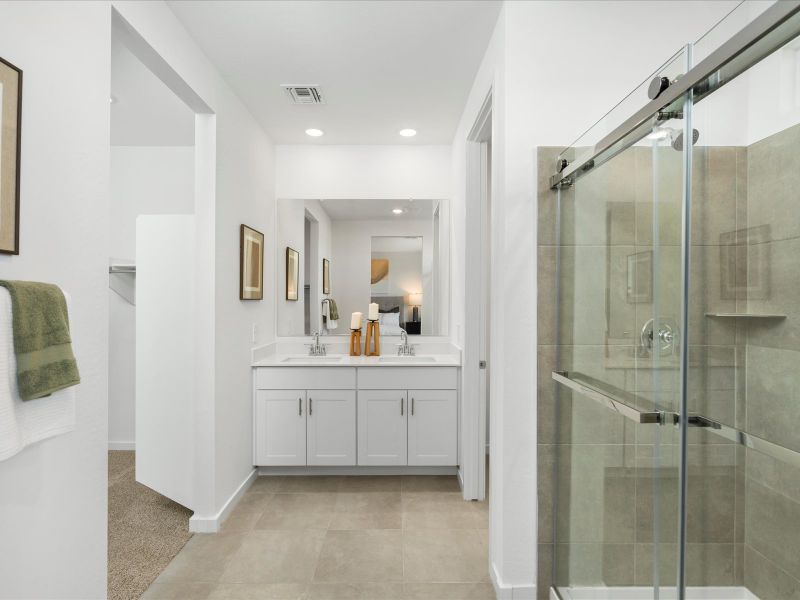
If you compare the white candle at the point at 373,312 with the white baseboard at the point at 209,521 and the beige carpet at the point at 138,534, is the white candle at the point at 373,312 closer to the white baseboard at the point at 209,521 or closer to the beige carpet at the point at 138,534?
the white baseboard at the point at 209,521

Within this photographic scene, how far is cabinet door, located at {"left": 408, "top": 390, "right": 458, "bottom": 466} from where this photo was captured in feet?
10.7

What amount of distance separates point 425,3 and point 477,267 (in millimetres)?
1487

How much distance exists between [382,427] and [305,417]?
21.3 inches

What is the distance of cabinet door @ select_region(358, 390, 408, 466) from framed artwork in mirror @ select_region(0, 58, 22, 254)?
7.66ft

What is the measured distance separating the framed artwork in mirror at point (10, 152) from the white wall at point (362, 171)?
2.56m

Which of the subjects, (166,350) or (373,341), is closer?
(166,350)

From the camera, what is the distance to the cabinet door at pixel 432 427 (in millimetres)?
3258

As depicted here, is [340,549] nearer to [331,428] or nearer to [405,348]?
[331,428]

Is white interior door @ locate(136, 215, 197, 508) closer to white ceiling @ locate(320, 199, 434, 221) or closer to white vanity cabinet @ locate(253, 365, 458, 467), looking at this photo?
white vanity cabinet @ locate(253, 365, 458, 467)

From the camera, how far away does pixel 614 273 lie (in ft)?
5.03

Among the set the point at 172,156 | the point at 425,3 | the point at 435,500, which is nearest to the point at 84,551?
the point at 435,500

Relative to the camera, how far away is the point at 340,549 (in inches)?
93.6

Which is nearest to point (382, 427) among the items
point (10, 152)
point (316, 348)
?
point (316, 348)

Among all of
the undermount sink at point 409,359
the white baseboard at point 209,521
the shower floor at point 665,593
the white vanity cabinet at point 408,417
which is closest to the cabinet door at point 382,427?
the white vanity cabinet at point 408,417
